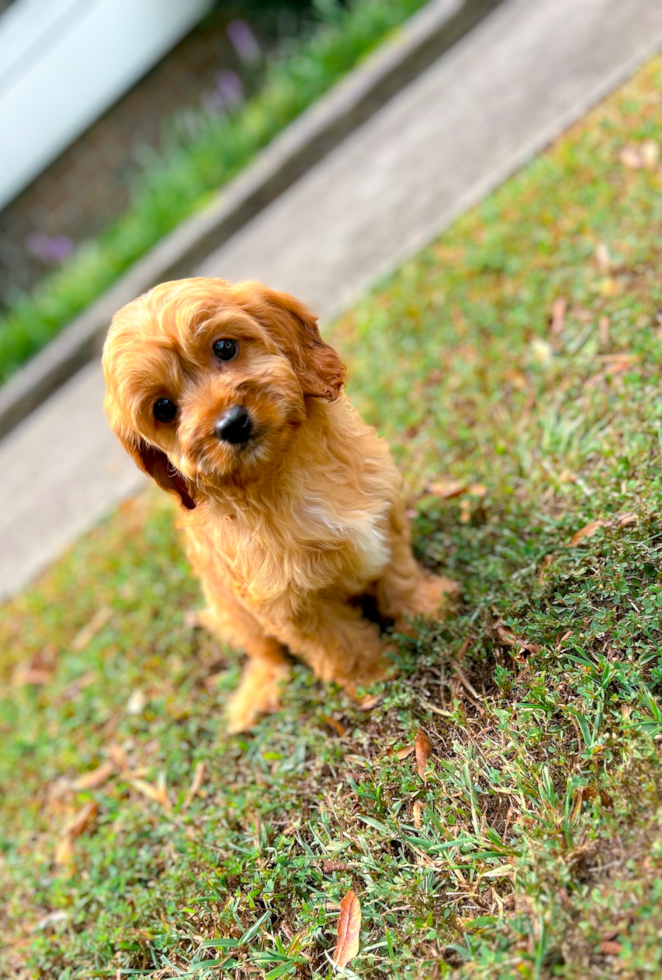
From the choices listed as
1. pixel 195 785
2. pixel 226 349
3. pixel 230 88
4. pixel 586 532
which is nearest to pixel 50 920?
pixel 195 785

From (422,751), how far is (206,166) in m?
6.51

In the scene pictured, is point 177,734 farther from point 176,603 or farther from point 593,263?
point 593,263

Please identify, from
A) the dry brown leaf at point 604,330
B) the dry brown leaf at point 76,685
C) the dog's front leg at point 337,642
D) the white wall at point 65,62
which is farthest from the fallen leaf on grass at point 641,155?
the white wall at point 65,62

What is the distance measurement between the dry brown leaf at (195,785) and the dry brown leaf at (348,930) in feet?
3.54

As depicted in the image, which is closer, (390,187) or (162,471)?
(162,471)

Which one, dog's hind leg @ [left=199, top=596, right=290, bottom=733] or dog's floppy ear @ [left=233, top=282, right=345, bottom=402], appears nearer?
dog's floppy ear @ [left=233, top=282, right=345, bottom=402]

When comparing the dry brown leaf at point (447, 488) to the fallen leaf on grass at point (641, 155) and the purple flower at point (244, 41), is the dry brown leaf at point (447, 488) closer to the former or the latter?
the fallen leaf on grass at point (641, 155)

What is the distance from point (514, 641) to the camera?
2.96 m

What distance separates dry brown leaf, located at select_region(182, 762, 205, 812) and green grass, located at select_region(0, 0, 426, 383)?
5418mm

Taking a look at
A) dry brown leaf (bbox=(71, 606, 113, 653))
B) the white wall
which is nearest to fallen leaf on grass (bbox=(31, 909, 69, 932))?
dry brown leaf (bbox=(71, 606, 113, 653))

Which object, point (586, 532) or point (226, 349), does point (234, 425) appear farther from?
point (586, 532)

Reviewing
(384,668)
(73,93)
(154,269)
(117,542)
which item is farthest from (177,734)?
(73,93)

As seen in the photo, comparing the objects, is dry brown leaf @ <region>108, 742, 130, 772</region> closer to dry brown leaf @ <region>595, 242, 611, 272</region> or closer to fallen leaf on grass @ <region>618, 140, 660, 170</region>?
dry brown leaf @ <region>595, 242, 611, 272</region>

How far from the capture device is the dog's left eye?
2607 millimetres
